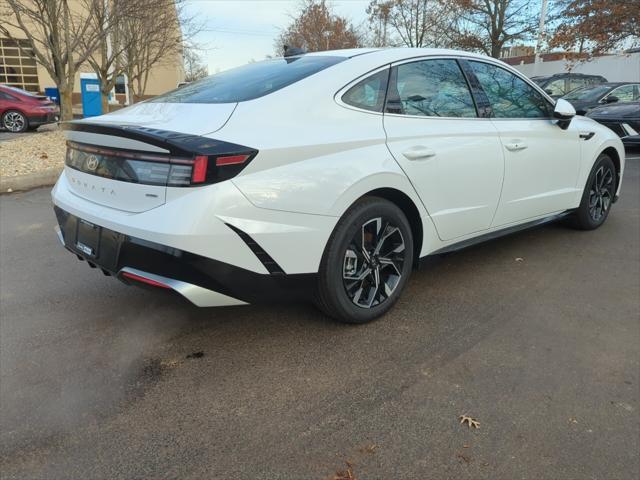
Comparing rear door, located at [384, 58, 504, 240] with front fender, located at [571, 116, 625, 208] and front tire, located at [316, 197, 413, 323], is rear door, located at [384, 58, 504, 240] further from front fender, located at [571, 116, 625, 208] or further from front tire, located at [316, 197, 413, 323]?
front fender, located at [571, 116, 625, 208]

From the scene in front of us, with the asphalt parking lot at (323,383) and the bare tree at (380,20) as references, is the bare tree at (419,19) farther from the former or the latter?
the asphalt parking lot at (323,383)

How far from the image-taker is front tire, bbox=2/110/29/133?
1418 centimetres

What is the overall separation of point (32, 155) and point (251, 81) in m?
7.38

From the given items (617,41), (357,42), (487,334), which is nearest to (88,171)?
(487,334)

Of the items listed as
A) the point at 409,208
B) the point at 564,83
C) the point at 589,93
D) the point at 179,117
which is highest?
the point at 564,83

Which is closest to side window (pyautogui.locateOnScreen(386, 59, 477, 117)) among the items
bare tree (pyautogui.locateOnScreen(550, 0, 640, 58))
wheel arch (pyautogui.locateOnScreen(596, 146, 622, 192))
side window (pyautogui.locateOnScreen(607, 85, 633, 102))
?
wheel arch (pyautogui.locateOnScreen(596, 146, 622, 192))

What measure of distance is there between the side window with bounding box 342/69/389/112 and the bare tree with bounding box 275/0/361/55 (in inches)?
1112

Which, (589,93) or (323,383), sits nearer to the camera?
(323,383)

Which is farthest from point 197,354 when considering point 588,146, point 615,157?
point 615,157

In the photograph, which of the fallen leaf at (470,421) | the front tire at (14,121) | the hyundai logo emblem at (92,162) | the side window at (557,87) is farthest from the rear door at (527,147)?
the front tire at (14,121)

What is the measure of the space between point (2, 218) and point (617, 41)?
18.7 metres

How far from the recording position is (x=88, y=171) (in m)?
2.94

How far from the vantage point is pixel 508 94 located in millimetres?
4098

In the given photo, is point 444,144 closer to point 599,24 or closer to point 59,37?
point 59,37
